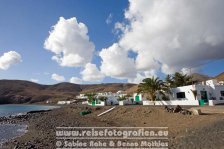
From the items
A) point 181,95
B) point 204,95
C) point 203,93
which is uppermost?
point 203,93

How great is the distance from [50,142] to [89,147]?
13.9 ft

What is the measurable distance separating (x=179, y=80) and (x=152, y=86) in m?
9.17

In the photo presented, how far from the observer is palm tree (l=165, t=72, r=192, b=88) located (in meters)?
Answer: 55.5

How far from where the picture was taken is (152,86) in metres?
49.8

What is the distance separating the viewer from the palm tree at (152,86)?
4972 centimetres

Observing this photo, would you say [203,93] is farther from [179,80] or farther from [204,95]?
[179,80]

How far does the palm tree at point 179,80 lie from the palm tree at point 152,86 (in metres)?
5.75

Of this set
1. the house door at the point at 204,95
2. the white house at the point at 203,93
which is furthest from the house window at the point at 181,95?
the house door at the point at 204,95

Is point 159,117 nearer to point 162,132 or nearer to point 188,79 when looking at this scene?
point 162,132

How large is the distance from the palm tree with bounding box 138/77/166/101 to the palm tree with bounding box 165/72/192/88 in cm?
575

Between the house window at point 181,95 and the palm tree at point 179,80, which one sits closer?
the house window at point 181,95

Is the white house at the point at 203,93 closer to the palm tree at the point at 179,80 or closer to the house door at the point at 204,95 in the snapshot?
the house door at the point at 204,95

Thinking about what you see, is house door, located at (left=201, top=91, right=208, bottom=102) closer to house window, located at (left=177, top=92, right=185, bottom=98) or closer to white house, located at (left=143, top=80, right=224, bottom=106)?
white house, located at (left=143, top=80, right=224, bottom=106)

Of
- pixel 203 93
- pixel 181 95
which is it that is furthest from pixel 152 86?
pixel 203 93
